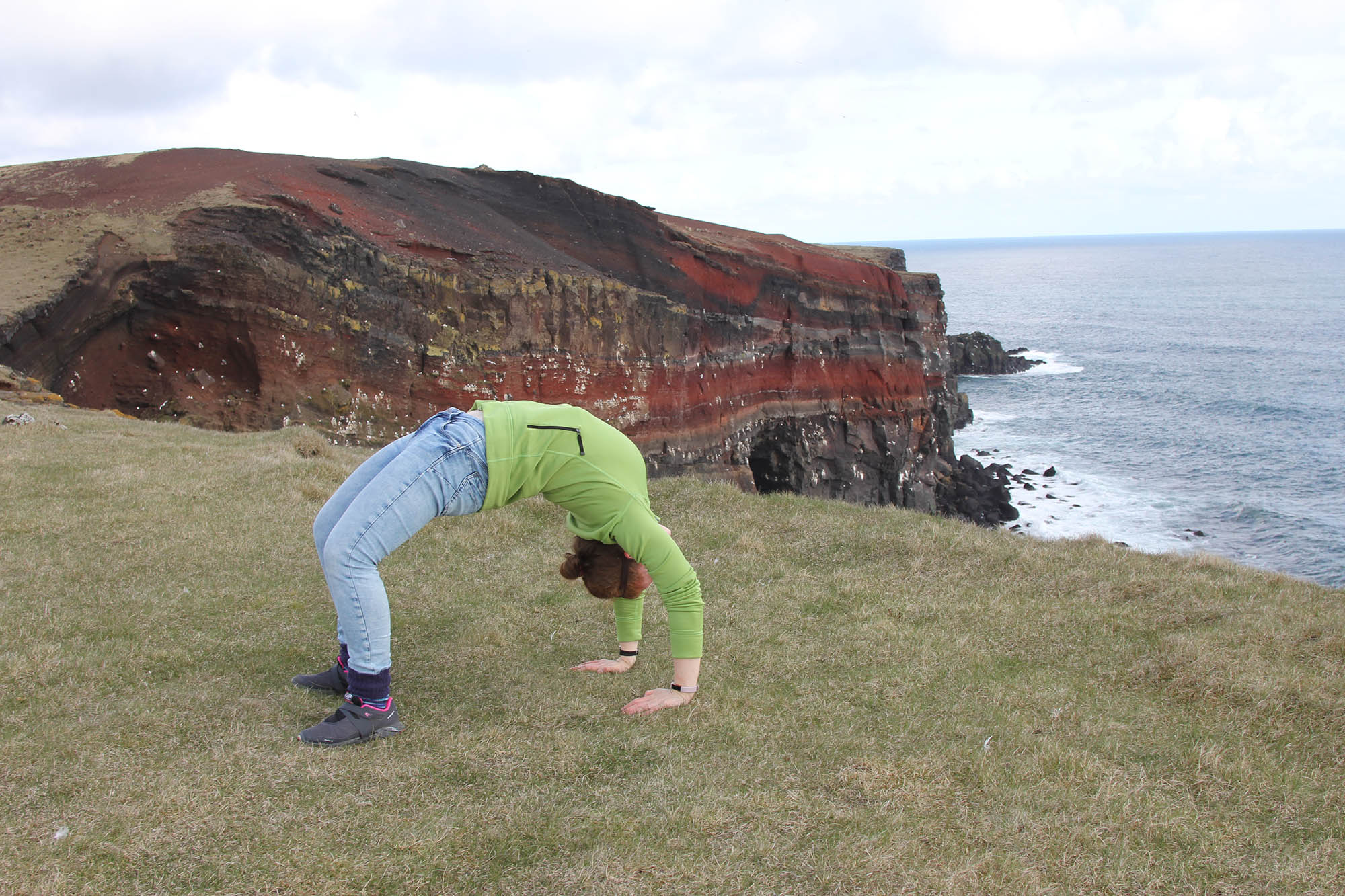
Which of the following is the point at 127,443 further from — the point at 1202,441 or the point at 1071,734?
the point at 1202,441

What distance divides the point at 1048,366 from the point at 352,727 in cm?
7435

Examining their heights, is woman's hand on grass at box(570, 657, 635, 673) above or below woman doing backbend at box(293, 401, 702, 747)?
below

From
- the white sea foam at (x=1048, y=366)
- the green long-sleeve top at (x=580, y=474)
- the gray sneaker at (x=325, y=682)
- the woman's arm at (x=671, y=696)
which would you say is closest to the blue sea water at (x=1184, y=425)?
the white sea foam at (x=1048, y=366)

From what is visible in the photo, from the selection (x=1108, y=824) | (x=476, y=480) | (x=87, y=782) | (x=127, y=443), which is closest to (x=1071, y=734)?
(x=1108, y=824)

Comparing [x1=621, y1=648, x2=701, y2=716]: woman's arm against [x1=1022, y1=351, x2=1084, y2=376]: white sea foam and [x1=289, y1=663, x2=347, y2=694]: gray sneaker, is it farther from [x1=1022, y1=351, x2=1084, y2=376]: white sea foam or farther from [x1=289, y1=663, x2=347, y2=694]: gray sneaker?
[x1=1022, y1=351, x2=1084, y2=376]: white sea foam

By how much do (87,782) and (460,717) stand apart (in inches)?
73.2

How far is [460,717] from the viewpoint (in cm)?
538

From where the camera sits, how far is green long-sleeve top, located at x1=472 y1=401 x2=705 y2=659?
4.53 metres

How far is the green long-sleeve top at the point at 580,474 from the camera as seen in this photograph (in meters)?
4.53

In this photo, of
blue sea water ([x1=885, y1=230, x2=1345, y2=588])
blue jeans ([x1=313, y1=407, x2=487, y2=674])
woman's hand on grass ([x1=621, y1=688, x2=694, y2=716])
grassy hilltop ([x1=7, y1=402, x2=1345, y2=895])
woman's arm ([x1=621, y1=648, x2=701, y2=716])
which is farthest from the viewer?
blue sea water ([x1=885, y1=230, x2=1345, y2=588])

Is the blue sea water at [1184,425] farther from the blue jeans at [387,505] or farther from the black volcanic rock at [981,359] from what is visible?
the blue jeans at [387,505]

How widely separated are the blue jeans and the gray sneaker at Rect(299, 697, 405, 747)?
1.65 feet

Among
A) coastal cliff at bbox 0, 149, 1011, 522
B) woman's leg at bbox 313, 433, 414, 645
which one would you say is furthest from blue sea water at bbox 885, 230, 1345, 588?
woman's leg at bbox 313, 433, 414, 645

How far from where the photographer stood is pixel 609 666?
6.10m
